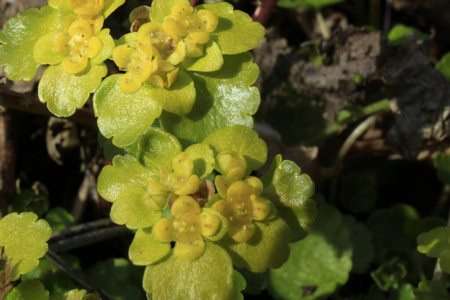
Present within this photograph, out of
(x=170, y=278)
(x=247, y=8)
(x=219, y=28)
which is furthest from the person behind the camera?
(x=247, y=8)

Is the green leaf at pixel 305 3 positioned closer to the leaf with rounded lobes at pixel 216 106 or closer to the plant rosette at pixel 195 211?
the leaf with rounded lobes at pixel 216 106

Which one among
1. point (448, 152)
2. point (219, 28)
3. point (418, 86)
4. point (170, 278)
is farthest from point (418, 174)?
point (170, 278)

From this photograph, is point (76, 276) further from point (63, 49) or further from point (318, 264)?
point (318, 264)

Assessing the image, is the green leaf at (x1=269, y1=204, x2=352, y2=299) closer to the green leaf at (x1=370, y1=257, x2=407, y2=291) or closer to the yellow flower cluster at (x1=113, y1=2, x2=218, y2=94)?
the green leaf at (x1=370, y1=257, x2=407, y2=291)

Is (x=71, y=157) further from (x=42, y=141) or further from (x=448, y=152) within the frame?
(x=448, y=152)

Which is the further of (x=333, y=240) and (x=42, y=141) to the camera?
(x=42, y=141)

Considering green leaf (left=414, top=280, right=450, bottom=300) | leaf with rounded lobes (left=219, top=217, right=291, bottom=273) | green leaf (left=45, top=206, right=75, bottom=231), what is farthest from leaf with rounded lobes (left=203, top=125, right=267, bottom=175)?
green leaf (left=45, top=206, right=75, bottom=231)

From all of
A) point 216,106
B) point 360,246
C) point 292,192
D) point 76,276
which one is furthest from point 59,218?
point 360,246
